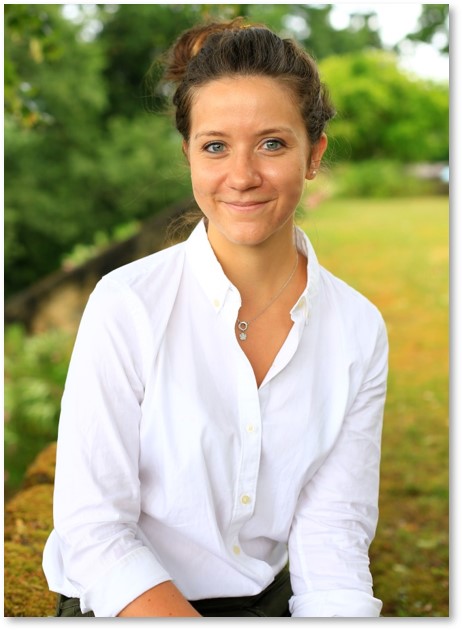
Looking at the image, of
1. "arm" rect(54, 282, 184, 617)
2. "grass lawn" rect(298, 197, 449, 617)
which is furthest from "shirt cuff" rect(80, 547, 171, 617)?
"grass lawn" rect(298, 197, 449, 617)

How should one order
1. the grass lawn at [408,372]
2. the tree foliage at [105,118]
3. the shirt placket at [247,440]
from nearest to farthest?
the shirt placket at [247,440] < the grass lawn at [408,372] < the tree foliage at [105,118]

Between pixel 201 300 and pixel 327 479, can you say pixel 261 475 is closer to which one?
pixel 327 479

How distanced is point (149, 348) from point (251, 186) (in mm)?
318

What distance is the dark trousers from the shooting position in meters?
1.51

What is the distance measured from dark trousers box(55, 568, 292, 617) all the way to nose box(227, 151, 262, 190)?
0.75 m

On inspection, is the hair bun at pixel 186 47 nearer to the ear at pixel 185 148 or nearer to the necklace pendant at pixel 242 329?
the ear at pixel 185 148

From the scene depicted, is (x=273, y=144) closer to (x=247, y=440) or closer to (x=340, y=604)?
(x=247, y=440)

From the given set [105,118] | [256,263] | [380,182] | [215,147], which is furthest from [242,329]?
[380,182]

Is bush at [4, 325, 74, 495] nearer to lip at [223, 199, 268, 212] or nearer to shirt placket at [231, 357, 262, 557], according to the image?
shirt placket at [231, 357, 262, 557]

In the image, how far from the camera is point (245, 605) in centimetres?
159

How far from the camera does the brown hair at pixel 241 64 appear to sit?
1.44 metres

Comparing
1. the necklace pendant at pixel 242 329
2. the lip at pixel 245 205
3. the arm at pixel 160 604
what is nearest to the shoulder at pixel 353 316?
the necklace pendant at pixel 242 329

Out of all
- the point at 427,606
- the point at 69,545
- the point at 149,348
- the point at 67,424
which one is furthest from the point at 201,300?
the point at 427,606

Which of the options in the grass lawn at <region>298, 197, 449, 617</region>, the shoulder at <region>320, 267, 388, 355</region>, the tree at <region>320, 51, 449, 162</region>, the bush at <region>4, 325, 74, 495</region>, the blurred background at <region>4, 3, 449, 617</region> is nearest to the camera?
the shoulder at <region>320, 267, 388, 355</region>
